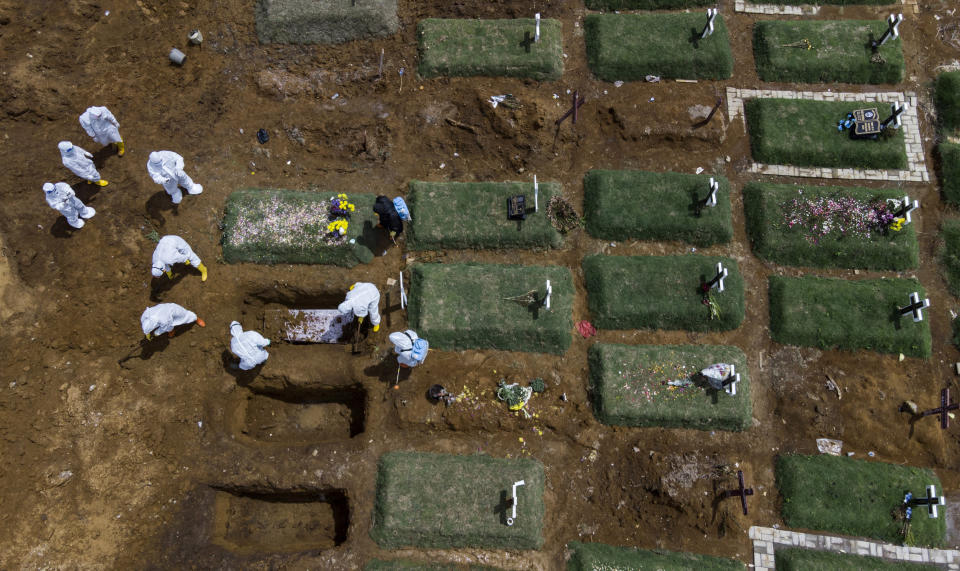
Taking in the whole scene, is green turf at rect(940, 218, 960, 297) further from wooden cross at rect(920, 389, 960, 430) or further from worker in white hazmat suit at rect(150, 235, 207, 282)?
worker in white hazmat suit at rect(150, 235, 207, 282)

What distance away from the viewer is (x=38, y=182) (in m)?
15.6

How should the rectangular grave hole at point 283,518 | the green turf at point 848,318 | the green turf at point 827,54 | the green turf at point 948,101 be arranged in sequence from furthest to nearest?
the green turf at point 827,54 → the green turf at point 948,101 → the green turf at point 848,318 → the rectangular grave hole at point 283,518

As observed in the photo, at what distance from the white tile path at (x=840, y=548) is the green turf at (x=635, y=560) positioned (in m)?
0.87

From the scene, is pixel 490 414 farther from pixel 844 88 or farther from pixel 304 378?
pixel 844 88

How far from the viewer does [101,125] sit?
14.9 metres

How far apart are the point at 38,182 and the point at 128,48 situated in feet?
19.0

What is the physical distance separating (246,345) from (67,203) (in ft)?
23.1

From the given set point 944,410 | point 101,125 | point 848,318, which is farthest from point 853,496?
point 101,125

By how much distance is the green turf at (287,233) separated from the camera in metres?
15.5

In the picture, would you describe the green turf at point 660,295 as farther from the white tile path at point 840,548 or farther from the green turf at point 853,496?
the white tile path at point 840,548

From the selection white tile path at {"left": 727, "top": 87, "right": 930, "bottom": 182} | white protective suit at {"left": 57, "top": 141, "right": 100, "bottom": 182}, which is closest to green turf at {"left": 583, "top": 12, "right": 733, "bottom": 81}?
white tile path at {"left": 727, "top": 87, "right": 930, "bottom": 182}

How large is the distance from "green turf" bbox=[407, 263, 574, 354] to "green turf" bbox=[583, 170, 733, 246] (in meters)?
2.62

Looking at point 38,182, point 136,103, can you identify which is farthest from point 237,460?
point 136,103

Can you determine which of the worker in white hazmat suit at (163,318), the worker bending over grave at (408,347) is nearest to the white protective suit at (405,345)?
the worker bending over grave at (408,347)
